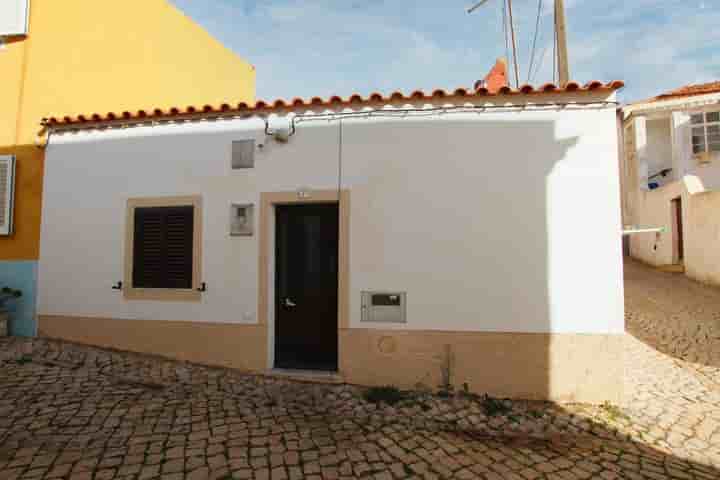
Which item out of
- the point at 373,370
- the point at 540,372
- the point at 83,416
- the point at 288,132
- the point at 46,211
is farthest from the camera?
the point at 46,211

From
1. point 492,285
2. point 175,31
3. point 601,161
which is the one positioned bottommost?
point 492,285

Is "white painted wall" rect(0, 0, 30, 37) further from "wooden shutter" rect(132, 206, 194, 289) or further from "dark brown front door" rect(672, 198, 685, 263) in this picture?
"dark brown front door" rect(672, 198, 685, 263)

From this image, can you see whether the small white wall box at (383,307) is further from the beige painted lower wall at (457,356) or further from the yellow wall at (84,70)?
the yellow wall at (84,70)

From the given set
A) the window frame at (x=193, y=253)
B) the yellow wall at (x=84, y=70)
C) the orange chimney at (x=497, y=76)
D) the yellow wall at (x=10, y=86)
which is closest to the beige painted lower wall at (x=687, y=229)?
the orange chimney at (x=497, y=76)

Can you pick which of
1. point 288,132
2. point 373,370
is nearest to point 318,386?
point 373,370

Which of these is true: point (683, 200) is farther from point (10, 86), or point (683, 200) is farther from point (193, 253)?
point (10, 86)

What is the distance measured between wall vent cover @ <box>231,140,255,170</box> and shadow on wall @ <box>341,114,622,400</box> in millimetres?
1512

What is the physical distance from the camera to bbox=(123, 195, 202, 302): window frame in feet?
17.2

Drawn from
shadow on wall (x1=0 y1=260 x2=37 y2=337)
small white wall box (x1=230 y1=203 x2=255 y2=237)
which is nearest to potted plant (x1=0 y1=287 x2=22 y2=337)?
shadow on wall (x1=0 y1=260 x2=37 y2=337)

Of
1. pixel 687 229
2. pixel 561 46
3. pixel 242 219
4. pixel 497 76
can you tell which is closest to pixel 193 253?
pixel 242 219

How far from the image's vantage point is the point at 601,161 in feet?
14.5

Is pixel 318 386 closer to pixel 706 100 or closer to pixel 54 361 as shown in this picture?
pixel 54 361

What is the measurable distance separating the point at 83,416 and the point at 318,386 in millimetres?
2497

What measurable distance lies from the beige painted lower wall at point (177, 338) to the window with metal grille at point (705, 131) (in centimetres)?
1683
